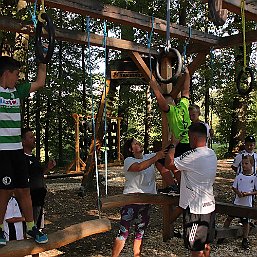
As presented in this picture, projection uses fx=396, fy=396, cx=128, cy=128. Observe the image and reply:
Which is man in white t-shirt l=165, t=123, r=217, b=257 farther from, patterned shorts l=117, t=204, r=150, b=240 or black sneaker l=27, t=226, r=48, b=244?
black sneaker l=27, t=226, r=48, b=244

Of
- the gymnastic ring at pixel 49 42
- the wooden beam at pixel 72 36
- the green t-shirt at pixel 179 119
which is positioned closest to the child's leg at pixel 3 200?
the gymnastic ring at pixel 49 42

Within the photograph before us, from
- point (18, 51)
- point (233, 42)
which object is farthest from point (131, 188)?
point (18, 51)

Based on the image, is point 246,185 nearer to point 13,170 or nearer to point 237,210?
point 237,210

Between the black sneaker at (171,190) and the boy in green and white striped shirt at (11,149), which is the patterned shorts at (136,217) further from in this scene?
the boy in green and white striped shirt at (11,149)

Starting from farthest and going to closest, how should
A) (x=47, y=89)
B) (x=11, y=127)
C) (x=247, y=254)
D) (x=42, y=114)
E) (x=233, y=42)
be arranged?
(x=42, y=114) → (x=47, y=89) → (x=233, y=42) → (x=247, y=254) → (x=11, y=127)

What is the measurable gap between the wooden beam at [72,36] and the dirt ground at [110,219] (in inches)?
106

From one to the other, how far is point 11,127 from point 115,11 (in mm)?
2380

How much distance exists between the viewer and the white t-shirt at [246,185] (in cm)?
511

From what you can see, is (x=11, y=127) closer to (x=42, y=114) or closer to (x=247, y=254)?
(x=247, y=254)

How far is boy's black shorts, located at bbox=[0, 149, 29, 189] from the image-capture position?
2871 mm

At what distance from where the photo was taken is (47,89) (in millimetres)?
16031

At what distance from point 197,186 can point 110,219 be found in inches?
137

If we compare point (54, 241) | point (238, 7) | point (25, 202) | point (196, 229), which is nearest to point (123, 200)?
point (196, 229)

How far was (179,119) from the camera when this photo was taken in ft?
15.0
